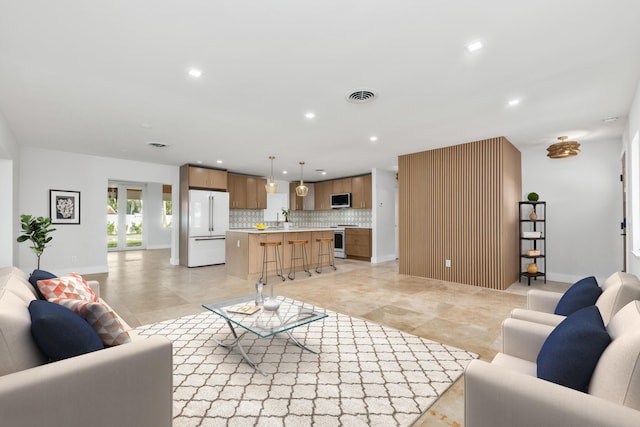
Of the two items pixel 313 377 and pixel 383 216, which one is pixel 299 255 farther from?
pixel 313 377

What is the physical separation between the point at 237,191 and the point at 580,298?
7.61 meters

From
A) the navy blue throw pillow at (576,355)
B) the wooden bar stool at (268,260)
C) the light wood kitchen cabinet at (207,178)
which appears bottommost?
the wooden bar stool at (268,260)

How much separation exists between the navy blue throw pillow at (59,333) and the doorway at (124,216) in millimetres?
11054

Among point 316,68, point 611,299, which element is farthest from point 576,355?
point 316,68

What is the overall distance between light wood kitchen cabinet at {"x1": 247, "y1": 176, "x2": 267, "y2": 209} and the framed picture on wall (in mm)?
3829

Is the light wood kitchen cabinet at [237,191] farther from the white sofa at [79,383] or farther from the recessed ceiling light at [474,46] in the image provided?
the recessed ceiling light at [474,46]

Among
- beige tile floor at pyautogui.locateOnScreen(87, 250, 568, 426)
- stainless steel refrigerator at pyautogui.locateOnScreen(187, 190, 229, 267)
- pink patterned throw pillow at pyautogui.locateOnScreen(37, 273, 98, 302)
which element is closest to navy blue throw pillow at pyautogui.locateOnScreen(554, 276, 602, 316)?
beige tile floor at pyautogui.locateOnScreen(87, 250, 568, 426)

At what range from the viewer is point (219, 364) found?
2.44 metres

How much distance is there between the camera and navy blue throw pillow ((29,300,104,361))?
1330mm

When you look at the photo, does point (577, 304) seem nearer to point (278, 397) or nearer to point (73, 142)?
point (278, 397)

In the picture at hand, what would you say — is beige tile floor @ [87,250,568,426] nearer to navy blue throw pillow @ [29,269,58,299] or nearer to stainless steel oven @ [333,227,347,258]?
navy blue throw pillow @ [29,269,58,299]

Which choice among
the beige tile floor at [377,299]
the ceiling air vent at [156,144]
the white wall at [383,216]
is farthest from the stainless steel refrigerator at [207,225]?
the white wall at [383,216]

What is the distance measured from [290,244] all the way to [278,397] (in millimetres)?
4403

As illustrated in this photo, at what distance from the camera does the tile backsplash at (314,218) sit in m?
8.84
